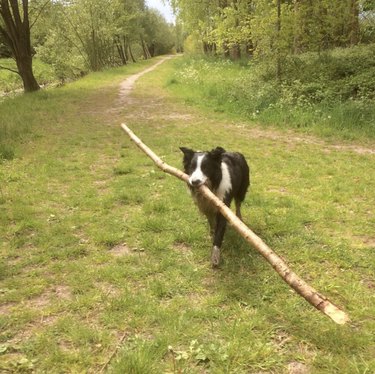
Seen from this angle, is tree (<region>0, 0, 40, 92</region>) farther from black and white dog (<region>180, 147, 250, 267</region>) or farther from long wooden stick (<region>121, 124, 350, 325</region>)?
long wooden stick (<region>121, 124, 350, 325</region>)

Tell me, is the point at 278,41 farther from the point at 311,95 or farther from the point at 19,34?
the point at 19,34

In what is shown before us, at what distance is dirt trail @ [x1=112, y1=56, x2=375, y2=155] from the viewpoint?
10.4 m

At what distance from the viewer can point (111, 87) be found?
77.3 feet

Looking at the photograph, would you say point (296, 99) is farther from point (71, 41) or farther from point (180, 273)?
point (71, 41)

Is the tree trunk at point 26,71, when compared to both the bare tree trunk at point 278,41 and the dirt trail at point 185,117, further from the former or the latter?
the bare tree trunk at point 278,41

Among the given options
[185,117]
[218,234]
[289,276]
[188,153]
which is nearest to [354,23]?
[185,117]

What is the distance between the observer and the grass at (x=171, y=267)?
11.3ft

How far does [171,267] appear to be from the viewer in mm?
4930

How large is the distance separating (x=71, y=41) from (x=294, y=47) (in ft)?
83.9

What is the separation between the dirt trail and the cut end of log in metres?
7.47

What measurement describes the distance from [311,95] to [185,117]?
4593mm

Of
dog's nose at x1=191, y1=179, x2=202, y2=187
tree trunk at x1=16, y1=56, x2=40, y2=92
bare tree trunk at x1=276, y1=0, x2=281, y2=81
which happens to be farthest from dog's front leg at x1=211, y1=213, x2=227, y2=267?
tree trunk at x1=16, y1=56, x2=40, y2=92

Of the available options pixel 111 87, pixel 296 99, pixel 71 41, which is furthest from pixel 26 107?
pixel 71 41

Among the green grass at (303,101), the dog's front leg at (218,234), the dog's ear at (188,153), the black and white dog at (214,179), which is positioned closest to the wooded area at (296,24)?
A: the green grass at (303,101)
